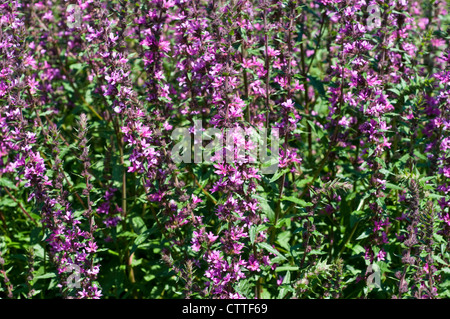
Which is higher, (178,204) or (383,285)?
(178,204)

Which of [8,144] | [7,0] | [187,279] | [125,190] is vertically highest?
[7,0]

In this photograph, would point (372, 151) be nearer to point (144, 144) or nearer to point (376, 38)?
point (376, 38)

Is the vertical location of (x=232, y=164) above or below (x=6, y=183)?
above

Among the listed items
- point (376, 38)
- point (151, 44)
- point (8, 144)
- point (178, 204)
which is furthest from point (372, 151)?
point (8, 144)

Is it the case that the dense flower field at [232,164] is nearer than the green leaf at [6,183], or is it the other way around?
the dense flower field at [232,164]

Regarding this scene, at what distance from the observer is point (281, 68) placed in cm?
568

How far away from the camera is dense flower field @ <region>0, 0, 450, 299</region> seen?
4824 mm

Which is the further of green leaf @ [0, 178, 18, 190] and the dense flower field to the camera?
green leaf @ [0, 178, 18, 190]

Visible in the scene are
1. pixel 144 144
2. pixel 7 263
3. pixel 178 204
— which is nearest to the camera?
pixel 144 144

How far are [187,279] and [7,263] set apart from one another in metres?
2.45

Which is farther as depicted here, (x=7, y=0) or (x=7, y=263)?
(x=7, y=263)

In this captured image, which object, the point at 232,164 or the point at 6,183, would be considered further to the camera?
the point at 6,183

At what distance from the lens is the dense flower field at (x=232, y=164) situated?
4.82m

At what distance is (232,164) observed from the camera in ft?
14.6
